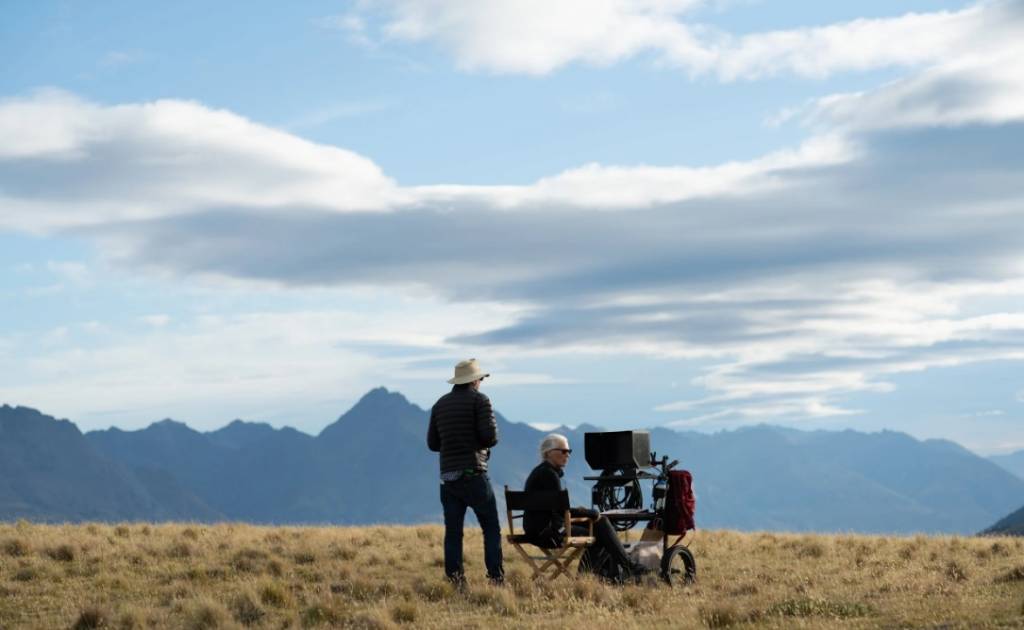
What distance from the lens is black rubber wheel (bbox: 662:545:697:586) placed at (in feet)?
48.7

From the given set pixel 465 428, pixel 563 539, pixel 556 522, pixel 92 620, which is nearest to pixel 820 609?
pixel 563 539

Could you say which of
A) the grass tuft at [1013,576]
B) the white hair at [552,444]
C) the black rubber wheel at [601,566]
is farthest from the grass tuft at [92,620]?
the grass tuft at [1013,576]

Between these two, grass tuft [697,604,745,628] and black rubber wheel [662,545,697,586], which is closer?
grass tuft [697,604,745,628]

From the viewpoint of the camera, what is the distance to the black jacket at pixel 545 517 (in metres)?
14.5

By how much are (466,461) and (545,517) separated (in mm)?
1244

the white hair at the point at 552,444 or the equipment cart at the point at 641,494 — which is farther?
the equipment cart at the point at 641,494

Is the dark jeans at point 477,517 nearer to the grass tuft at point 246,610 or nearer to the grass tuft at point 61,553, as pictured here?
the grass tuft at point 246,610

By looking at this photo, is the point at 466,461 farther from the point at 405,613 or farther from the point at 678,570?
the point at 678,570

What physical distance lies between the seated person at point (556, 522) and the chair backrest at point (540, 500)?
0.35 feet

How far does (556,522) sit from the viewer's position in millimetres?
14586

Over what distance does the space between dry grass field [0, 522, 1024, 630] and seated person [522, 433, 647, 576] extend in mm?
538

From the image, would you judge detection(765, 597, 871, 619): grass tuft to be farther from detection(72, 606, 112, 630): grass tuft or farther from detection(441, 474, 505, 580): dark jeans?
detection(72, 606, 112, 630): grass tuft

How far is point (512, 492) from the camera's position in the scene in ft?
47.5

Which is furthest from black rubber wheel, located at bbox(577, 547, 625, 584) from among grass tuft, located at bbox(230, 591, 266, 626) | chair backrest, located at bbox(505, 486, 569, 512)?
grass tuft, located at bbox(230, 591, 266, 626)
